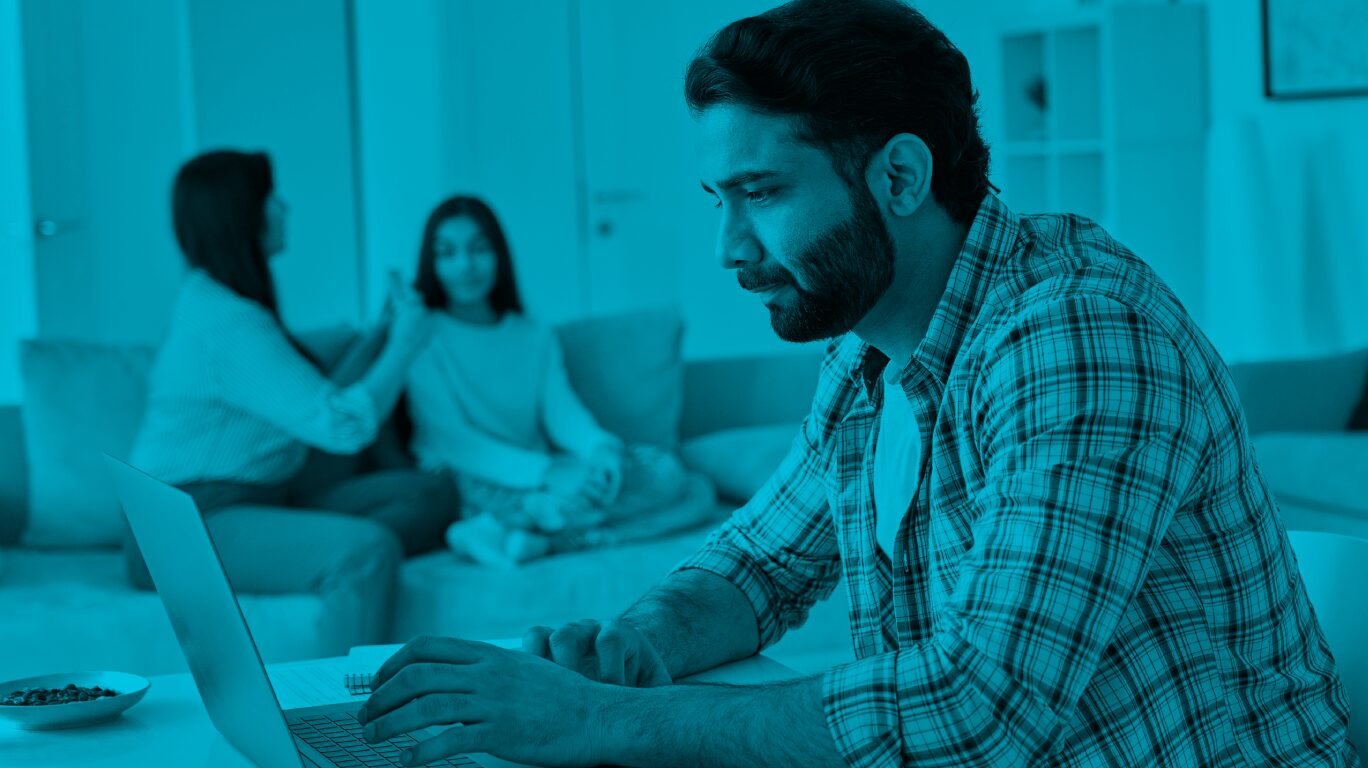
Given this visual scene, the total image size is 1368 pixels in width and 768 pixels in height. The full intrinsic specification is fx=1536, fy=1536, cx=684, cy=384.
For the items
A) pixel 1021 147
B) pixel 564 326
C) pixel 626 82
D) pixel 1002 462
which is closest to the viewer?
pixel 1002 462

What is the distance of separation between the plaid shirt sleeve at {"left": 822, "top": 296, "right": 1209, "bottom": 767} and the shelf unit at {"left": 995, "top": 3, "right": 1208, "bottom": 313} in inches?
153

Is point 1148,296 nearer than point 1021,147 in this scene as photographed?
Yes

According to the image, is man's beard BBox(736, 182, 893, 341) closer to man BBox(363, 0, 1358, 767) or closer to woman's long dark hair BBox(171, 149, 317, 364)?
man BBox(363, 0, 1358, 767)

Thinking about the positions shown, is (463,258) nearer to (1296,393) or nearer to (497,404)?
(497,404)

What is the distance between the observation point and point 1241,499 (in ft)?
3.42

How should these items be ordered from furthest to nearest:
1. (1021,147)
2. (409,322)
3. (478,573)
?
(1021,147) → (409,322) → (478,573)

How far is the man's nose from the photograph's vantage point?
3.80 ft

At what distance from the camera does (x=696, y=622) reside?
129cm

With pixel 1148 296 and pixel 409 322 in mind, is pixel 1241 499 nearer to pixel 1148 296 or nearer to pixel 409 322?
pixel 1148 296

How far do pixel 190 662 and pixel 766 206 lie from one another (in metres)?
0.53

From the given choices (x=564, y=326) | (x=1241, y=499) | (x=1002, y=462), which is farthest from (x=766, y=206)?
(x=564, y=326)

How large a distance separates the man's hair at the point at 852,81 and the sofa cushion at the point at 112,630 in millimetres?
1725

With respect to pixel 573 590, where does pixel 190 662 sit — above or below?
above

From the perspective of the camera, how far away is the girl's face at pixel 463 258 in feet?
10.8
